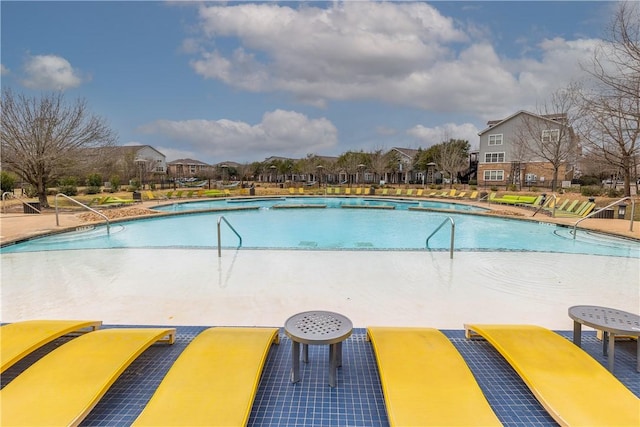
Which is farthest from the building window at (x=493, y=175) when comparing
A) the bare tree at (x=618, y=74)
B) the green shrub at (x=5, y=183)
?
the green shrub at (x=5, y=183)

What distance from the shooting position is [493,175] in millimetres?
31844

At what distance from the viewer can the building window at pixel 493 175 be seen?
103 ft

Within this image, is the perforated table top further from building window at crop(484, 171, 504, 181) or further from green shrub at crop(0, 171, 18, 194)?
building window at crop(484, 171, 504, 181)

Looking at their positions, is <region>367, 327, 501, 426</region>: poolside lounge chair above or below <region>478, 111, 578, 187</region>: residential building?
below

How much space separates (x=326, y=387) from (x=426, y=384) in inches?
30.1

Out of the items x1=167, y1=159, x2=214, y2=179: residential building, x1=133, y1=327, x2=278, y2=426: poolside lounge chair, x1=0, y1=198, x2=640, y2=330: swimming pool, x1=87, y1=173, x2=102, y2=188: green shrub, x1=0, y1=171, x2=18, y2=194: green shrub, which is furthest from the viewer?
x1=167, y1=159, x2=214, y2=179: residential building

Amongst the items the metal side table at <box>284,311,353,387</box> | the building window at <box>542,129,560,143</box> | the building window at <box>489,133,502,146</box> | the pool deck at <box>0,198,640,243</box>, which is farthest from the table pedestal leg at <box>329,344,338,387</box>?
the building window at <box>489,133,502,146</box>

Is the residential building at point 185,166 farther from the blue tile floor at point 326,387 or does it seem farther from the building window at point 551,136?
the blue tile floor at point 326,387

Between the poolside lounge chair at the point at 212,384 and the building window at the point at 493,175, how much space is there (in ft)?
110

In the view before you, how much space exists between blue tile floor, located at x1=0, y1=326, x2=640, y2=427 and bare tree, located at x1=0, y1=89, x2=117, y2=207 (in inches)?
629

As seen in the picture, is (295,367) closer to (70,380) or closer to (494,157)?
(70,380)

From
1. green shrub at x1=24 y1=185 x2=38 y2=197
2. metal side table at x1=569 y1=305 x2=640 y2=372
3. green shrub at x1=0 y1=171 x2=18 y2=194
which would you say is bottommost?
metal side table at x1=569 y1=305 x2=640 y2=372

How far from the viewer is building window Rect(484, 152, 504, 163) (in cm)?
3149

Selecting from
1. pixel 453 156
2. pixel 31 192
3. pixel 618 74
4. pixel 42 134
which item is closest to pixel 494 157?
pixel 453 156
